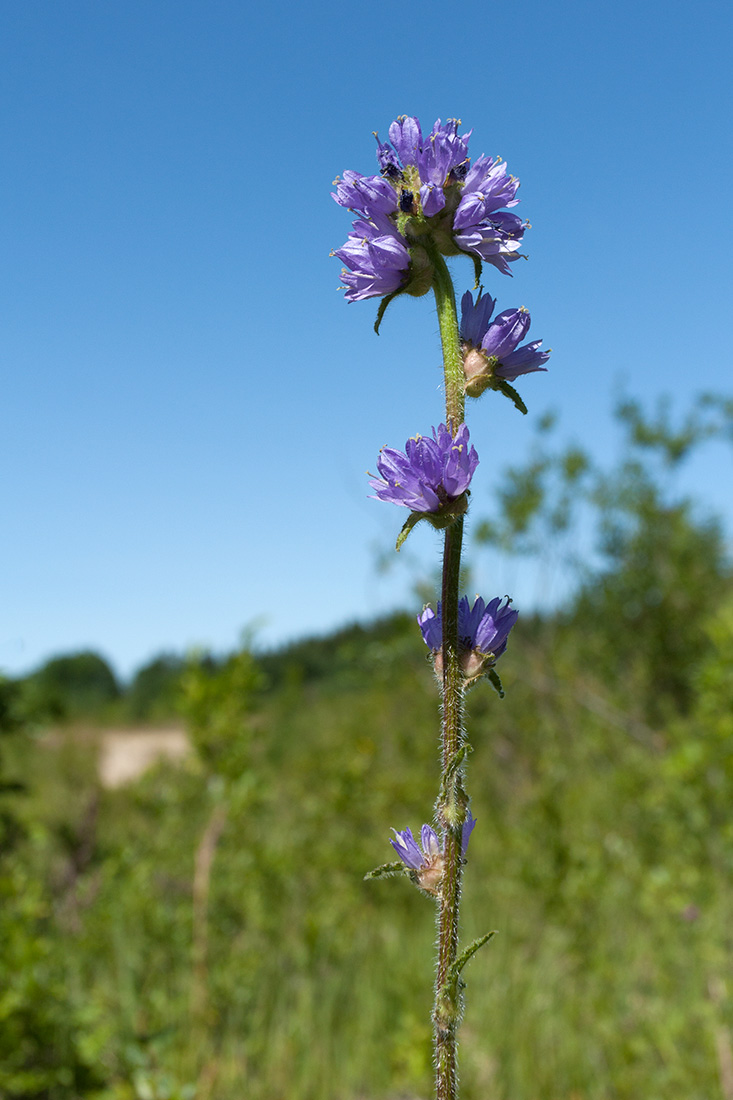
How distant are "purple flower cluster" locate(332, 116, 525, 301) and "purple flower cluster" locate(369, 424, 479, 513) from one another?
368 millimetres

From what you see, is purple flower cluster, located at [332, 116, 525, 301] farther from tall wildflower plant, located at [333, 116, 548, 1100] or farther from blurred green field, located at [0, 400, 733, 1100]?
blurred green field, located at [0, 400, 733, 1100]

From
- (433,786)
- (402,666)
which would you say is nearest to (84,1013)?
(433,786)

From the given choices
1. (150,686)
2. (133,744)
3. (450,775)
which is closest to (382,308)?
(450,775)

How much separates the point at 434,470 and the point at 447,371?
0.19m

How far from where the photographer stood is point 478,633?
4.82 ft

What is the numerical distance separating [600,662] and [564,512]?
7.45 ft

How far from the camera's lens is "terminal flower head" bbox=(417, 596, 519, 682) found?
145 centimetres

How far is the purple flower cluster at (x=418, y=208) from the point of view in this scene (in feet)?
5.11

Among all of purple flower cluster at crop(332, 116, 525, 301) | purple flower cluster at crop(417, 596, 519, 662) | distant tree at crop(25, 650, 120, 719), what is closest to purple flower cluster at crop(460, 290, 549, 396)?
purple flower cluster at crop(332, 116, 525, 301)

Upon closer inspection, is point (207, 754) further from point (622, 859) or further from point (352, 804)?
point (622, 859)

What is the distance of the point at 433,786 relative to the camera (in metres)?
8.11

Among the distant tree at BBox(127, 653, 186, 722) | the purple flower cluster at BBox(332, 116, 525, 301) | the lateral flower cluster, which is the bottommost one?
the lateral flower cluster

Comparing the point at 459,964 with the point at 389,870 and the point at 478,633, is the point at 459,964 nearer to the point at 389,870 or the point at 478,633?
the point at 389,870

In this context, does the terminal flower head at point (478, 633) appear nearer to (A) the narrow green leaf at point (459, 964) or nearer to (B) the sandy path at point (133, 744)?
(A) the narrow green leaf at point (459, 964)
